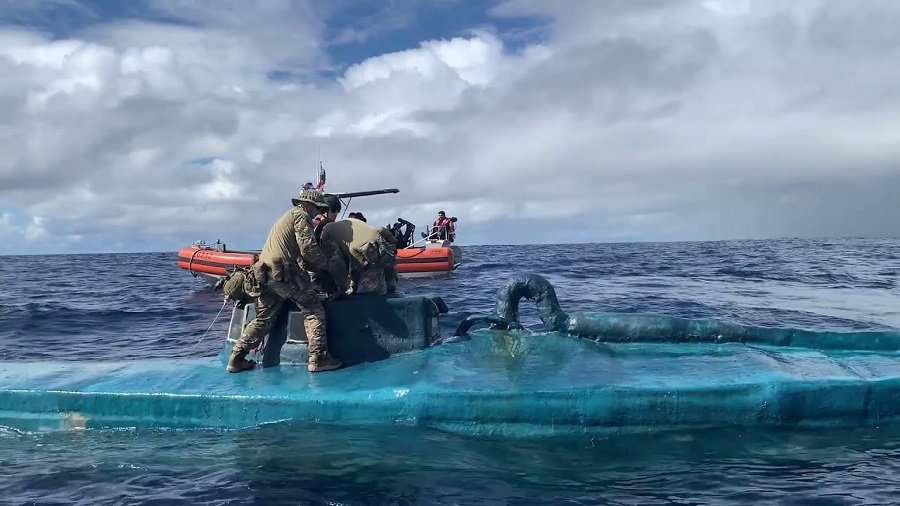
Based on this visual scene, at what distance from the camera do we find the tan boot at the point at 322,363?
8016mm

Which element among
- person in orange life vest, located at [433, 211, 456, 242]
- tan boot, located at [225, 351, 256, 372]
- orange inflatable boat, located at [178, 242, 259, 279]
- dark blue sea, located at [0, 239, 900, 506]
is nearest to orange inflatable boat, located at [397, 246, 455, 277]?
person in orange life vest, located at [433, 211, 456, 242]

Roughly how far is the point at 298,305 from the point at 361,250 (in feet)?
3.31

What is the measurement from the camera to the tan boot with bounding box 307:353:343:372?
8.02 metres

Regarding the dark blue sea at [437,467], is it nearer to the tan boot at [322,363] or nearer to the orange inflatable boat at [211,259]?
the tan boot at [322,363]

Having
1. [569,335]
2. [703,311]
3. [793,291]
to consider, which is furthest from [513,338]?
[793,291]

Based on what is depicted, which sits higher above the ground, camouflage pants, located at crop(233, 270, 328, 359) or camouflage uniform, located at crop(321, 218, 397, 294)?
camouflage uniform, located at crop(321, 218, 397, 294)

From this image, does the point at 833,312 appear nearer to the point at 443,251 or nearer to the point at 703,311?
the point at 703,311

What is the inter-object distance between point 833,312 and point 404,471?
15.3 metres

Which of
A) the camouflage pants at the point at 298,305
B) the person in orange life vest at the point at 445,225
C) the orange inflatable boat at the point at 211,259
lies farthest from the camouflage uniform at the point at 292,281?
the person in orange life vest at the point at 445,225

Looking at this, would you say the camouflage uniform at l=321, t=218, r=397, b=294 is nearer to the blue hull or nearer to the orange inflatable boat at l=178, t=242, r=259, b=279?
the blue hull

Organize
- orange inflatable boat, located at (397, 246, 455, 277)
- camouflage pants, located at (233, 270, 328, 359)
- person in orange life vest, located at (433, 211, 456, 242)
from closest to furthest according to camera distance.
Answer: camouflage pants, located at (233, 270, 328, 359), orange inflatable boat, located at (397, 246, 455, 277), person in orange life vest, located at (433, 211, 456, 242)

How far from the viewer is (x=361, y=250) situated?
27.4 feet

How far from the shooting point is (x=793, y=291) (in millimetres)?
22875

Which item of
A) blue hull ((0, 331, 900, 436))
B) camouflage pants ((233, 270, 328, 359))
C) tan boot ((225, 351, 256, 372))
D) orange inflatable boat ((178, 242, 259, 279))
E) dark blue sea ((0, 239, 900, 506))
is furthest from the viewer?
orange inflatable boat ((178, 242, 259, 279))
